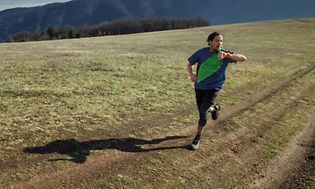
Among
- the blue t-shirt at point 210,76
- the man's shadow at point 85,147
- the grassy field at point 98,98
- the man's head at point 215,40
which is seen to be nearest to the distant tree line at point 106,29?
the grassy field at point 98,98

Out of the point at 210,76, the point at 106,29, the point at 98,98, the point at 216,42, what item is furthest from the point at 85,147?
the point at 106,29

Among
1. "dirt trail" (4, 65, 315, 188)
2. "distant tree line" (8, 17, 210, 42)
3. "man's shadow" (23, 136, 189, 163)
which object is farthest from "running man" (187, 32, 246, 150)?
"distant tree line" (8, 17, 210, 42)

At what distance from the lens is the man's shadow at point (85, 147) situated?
10547 mm

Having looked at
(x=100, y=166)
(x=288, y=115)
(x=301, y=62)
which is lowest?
(x=301, y=62)

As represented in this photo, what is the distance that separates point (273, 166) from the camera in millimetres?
10805

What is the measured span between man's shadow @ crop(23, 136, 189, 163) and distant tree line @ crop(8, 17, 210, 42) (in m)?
116

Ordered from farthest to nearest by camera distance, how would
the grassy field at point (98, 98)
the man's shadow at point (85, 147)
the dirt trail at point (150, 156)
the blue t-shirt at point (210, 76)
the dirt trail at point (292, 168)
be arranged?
the grassy field at point (98, 98) < the blue t-shirt at point (210, 76) < the man's shadow at point (85, 147) < the dirt trail at point (292, 168) < the dirt trail at point (150, 156)

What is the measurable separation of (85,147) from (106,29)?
6268 inches

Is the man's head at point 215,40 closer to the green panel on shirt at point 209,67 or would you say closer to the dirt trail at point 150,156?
the green panel on shirt at point 209,67

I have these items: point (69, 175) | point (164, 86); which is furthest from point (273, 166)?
point (164, 86)

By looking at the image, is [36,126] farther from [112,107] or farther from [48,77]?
[48,77]

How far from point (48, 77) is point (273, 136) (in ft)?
38.8

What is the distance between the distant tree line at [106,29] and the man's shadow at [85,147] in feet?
380

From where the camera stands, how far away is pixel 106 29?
16662cm
